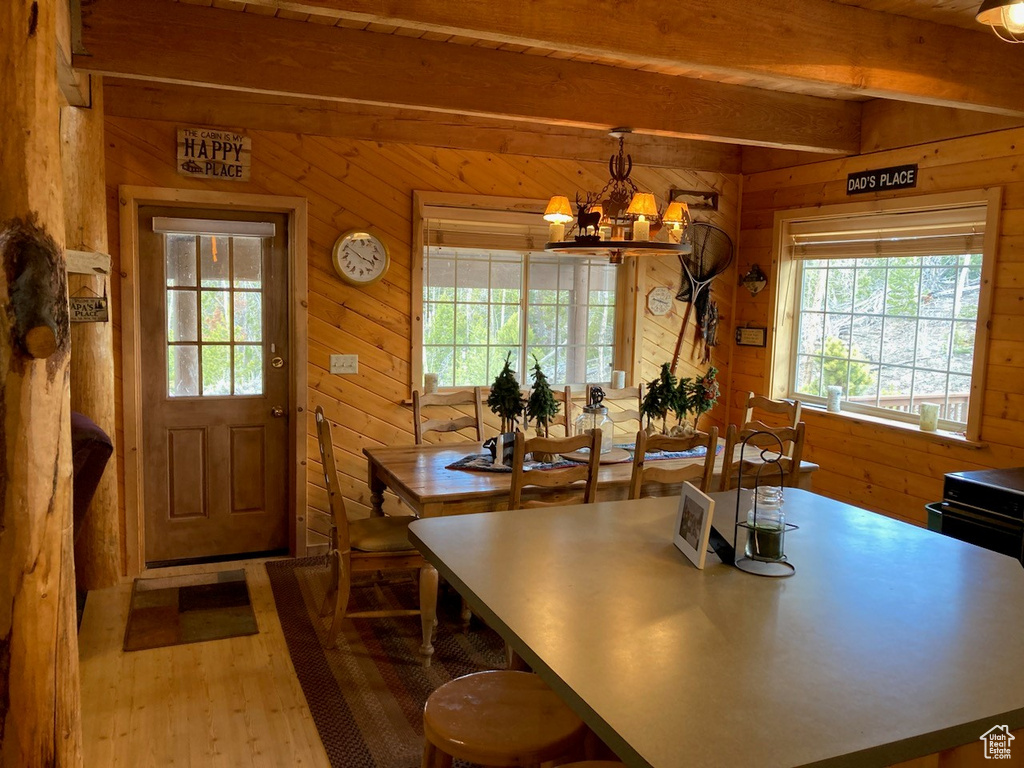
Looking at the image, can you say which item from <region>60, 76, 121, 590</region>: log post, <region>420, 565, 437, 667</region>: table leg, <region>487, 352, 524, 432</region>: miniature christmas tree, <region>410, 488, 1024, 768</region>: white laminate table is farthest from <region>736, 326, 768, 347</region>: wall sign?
<region>60, 76, 121, 590</region>: log post

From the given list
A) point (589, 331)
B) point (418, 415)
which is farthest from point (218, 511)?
point (589, 331)

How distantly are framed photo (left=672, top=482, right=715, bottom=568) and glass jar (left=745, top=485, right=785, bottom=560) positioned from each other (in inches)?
4.2

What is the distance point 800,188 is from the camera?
201 inches

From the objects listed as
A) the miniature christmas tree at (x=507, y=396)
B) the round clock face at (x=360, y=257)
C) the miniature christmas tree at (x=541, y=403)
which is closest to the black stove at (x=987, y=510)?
the miniature christmas tree at (x=541, y=403)

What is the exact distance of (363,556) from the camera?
3.36 meters

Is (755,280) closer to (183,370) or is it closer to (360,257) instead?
(360,257)

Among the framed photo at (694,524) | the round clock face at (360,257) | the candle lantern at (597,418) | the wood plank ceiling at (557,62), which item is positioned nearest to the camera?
the framed photo at (694,524)

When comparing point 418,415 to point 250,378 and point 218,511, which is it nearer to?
point 250,378

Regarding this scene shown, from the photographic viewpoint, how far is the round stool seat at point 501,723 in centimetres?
166

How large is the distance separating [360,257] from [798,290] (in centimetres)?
284

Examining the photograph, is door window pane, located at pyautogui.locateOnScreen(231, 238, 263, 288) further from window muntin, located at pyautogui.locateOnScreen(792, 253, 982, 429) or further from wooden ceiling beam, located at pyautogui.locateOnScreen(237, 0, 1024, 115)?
window muntin, located at pyautogui.locateOnScreen(792, 253, 982, 429)

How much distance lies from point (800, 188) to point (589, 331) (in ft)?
5.28

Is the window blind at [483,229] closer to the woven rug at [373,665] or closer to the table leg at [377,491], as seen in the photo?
the table leg at [377,491]

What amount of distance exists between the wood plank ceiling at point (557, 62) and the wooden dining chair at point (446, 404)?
148 cm
